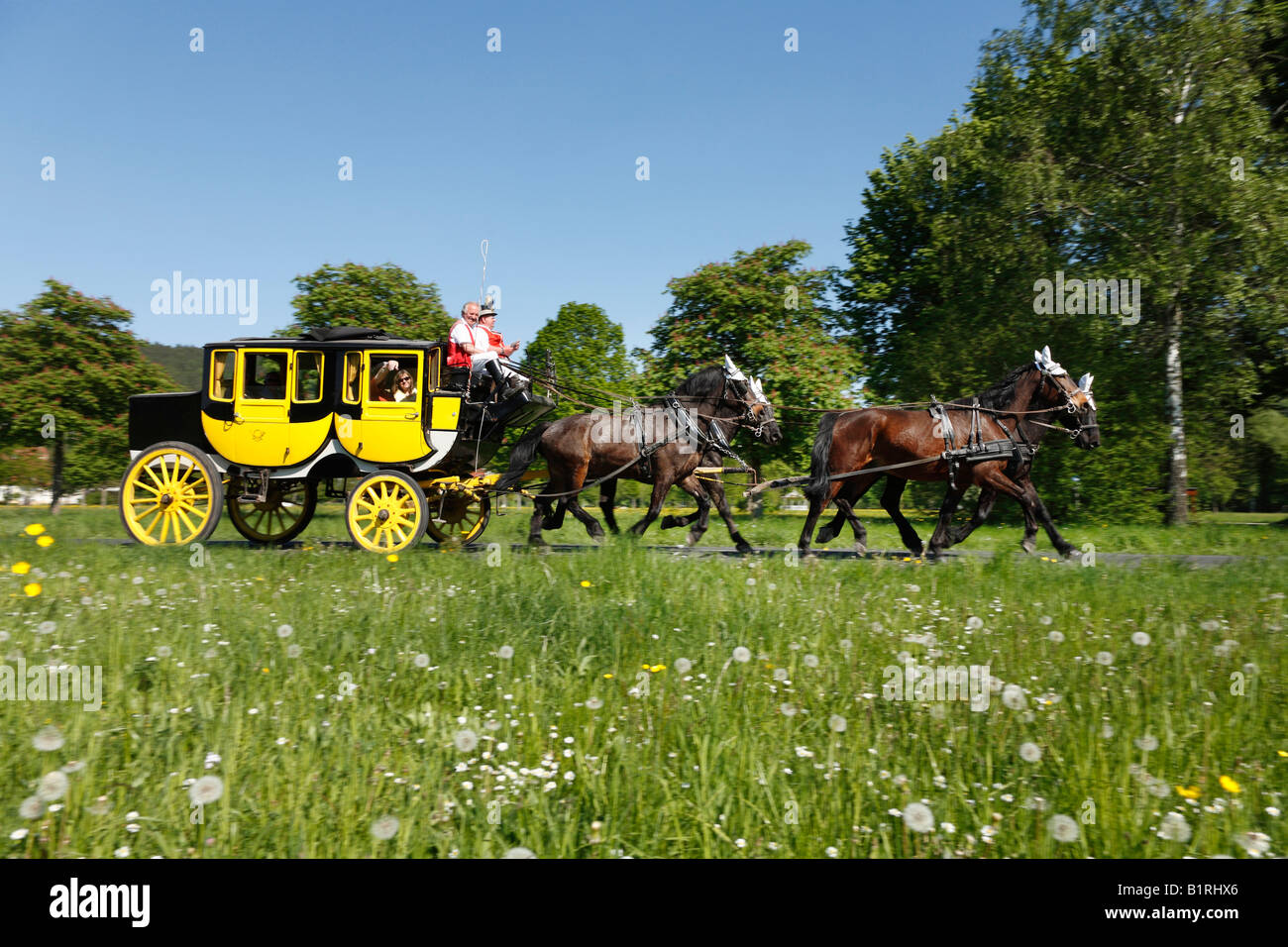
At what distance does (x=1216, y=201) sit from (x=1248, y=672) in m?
17.2

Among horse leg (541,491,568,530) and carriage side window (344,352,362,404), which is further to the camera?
horse leg (541,491,568,530)

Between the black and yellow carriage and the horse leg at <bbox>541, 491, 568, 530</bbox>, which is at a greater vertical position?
the black and yellow carriage

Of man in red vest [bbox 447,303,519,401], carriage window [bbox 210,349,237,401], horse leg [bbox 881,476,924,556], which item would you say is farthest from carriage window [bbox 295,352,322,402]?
horse leg [bbox 881,476,924,556]

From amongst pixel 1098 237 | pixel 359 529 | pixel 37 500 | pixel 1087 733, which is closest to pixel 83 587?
pixel 359 529

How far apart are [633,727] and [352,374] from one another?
7.19 metres

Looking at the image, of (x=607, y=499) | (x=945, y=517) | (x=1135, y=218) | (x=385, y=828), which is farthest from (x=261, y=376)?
(x=1135, y=218)

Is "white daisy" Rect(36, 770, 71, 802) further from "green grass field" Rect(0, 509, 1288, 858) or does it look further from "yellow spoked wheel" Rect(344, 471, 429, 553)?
"yellow spoked wheel" Rect(344, 471, 429, 553)

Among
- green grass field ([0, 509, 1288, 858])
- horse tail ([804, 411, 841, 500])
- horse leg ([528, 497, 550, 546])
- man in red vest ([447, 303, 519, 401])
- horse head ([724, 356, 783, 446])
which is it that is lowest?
green grass field ([0, 509, 1288, 858])

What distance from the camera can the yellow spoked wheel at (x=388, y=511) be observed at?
338 inches

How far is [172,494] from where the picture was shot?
8.73 metres

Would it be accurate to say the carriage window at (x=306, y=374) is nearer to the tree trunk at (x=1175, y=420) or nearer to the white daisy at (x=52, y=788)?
the white daisy at (x=52, y=788)

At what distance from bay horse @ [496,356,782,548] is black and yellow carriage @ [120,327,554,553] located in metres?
1.06

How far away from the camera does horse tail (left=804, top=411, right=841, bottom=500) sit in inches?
368
